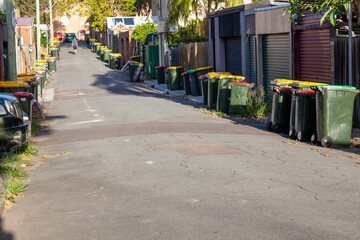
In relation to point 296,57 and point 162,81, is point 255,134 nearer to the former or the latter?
point 296,57

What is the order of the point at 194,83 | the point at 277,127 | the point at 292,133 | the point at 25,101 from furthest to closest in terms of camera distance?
the point at 194,83 → the point at 277,127 → the point at 25,101 → the point at 292,133

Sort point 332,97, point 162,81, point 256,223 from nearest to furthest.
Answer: point 256,223
point 332,97
point 162,81

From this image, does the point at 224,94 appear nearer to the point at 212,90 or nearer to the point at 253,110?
the point at 212,90

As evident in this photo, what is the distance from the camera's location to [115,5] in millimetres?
74188

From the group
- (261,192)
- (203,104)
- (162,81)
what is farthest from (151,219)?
(162,81)

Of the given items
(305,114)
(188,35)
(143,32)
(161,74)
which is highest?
(143,32)

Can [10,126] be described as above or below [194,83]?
below

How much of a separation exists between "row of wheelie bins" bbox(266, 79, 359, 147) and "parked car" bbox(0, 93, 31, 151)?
5984mm

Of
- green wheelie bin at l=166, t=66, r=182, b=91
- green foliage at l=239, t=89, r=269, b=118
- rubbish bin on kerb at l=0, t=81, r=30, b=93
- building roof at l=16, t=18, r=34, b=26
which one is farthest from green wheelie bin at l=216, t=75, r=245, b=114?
building roof at l=16, t=18, r=34, b=26

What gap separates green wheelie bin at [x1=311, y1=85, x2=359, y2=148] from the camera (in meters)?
12.1

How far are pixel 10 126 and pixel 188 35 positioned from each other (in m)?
22.6

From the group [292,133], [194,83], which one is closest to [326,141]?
[292,133]

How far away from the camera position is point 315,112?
12828 mm

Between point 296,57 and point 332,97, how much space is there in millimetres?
6566
